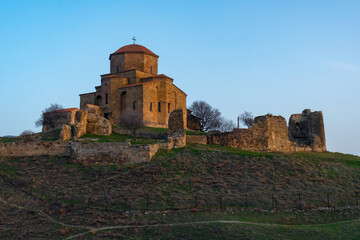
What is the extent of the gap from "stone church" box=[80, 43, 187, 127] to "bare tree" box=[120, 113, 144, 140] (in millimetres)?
474

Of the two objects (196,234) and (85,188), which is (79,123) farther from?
(196,234)

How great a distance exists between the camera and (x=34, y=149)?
77.5 ft

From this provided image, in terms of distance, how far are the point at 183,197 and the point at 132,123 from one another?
15.2 m

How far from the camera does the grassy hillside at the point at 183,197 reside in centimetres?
1477

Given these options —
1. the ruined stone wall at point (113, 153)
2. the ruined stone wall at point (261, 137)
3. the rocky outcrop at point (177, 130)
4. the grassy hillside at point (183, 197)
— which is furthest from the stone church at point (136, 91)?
the grassy hillside at point (183, 197)

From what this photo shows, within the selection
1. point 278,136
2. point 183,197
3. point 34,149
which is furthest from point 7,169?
point 278,136

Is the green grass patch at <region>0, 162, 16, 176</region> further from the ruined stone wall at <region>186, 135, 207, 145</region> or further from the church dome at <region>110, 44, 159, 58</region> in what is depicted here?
the church dome at <region>110, 44, 159, 58</region>

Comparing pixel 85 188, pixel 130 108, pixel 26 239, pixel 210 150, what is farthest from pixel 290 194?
pixel 130 108

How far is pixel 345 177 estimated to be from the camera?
73.4 feet

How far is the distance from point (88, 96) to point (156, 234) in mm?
29776

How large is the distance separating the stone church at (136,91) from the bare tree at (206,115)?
12.5 ft

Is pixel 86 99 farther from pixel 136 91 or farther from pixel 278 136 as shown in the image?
pixel 278 136

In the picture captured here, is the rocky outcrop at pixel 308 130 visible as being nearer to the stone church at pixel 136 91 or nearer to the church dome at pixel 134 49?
the stone church at pixel 136 91

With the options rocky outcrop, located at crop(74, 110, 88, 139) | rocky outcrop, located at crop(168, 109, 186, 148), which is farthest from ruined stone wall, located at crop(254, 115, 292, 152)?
rocky outcrop, located at crop(74, 110, 88, 139)
